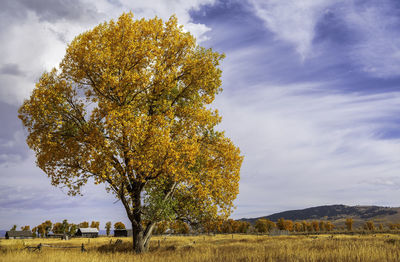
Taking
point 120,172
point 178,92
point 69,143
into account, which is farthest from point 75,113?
point 178,92

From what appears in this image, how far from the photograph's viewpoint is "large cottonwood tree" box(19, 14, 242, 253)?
18062mm

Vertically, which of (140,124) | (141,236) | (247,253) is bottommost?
(247,253)

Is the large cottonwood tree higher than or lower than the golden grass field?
higher

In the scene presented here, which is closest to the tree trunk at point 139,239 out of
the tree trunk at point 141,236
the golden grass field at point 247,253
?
the tree trunk at point 141,236

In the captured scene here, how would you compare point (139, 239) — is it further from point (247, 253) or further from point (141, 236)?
point (247, 253)

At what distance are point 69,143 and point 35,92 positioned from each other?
390cm

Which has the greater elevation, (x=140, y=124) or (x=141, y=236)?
(x=140, y=124)

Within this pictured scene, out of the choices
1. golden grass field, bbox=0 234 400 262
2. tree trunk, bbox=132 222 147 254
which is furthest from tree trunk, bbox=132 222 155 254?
golden grass field, bbox=0 234 400 262

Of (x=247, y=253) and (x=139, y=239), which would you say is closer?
(x=247, y=253)

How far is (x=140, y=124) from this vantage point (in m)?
17.0

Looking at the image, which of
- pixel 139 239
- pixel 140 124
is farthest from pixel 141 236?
pixel 140 124

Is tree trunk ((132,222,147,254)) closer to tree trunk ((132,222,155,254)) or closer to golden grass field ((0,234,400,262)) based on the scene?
tree trunk ((132,222,155,254))

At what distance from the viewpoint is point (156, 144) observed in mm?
17078

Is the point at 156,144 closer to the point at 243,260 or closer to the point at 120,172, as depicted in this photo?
the point at 120,172
